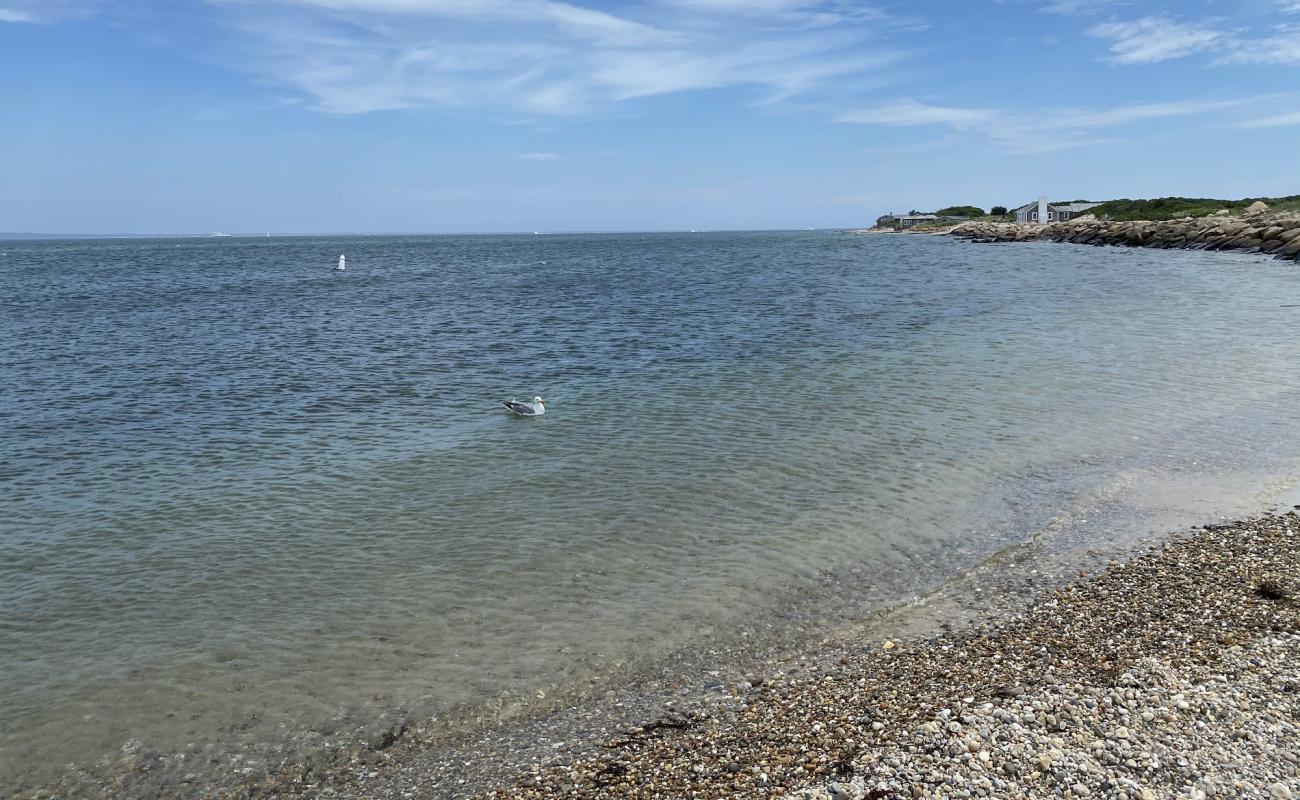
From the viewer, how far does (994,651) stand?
955 cm

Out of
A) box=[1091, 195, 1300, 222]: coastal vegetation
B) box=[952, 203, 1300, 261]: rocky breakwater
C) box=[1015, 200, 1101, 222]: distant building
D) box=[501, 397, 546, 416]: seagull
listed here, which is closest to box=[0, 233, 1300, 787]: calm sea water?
box=[501, 397, 546, 416]: seagull

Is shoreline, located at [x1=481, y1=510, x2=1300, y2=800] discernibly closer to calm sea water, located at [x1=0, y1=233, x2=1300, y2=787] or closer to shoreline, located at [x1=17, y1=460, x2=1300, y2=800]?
shoreline, located at [x1=17, y1=460, x2=1300, y2=800]

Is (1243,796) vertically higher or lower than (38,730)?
higher

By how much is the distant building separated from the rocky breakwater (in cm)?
2574

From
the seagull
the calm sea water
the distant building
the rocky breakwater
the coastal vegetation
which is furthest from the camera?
the distant building

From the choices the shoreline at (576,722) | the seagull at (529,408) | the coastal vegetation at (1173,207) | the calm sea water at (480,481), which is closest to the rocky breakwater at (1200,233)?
the coastal vegetation at (1173,207)

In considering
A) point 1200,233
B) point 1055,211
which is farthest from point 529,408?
point 1055,211

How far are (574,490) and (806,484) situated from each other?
473cm

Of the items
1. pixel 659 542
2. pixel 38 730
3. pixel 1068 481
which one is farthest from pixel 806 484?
Answer: pixel 38 730

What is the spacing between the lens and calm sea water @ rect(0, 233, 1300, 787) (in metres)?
10.3

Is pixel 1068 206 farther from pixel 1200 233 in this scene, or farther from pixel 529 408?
pixel 529 408

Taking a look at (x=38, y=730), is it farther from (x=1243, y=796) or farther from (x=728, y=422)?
(x=728, y=422)

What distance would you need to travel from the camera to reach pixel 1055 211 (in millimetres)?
162125

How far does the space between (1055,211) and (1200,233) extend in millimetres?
75873
